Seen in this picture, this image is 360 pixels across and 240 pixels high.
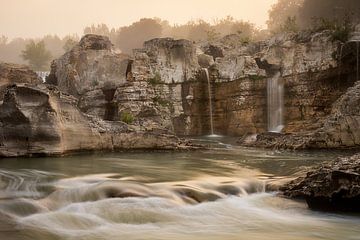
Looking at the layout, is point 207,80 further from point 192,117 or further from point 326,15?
point 326,15

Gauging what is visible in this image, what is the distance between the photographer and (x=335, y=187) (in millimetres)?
6098

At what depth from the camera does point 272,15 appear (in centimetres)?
5950

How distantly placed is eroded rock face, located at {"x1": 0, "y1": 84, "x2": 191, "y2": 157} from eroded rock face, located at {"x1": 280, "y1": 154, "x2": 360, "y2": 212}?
6.93 metres

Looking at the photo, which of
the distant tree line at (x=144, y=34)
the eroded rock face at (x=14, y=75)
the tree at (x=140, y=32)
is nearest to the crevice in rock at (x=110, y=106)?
the eroded rock face at (x=14, y=75)

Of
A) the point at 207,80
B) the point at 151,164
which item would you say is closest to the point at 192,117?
the point at 207,80

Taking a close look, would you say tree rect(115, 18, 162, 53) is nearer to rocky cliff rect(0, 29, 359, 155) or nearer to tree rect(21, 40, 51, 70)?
tree rect(21, 40, 51, 70)

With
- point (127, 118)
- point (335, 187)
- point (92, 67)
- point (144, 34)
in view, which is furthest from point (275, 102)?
point (144, 34)

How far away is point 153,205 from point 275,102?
1632cm

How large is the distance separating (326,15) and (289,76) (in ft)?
54.1

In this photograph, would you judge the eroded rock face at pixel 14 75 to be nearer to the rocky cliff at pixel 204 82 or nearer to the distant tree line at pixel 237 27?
the rocky cliff at pixel 204 82

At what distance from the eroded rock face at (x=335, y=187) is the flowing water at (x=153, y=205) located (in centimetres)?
20

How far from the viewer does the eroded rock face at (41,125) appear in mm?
11000

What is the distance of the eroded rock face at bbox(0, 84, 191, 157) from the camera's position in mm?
11000

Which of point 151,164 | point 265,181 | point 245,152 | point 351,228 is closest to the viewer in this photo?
point 351,228
